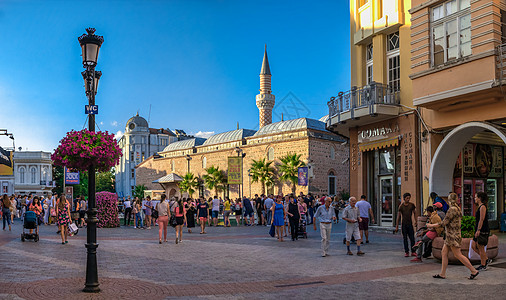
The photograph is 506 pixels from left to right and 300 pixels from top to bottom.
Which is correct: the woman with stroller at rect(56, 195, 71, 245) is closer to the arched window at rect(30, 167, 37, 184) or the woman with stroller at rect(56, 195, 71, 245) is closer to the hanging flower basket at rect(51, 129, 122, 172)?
the hanging flower basket at rect(51, 129, 122, 172)

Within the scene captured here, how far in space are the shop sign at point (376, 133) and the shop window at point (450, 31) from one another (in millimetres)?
3783

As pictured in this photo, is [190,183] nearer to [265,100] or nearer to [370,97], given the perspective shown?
[265,100]

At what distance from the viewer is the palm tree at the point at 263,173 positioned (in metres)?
49.2

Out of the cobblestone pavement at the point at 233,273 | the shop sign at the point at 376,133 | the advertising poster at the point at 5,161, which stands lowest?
the cobblestone pavement at the point at 233,273

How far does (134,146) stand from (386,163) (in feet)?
265

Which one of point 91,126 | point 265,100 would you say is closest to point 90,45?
point 91,126

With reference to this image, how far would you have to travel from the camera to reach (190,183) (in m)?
61.0

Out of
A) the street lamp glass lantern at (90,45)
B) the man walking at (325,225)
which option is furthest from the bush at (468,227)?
the street lamp glass lantern at (90,45)

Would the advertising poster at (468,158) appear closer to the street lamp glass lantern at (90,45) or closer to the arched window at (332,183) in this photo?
the street lamp glass lantern at (90,45)

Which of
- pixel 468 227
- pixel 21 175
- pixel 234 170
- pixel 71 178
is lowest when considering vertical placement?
pixel 468 227

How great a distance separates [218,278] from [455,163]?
1139cm

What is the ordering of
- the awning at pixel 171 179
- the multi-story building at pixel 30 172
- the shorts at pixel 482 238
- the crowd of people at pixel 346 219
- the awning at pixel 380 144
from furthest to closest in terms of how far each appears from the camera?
1. the multi-story building at pixel 30 172
2. the awning at pixel 171 179
3. the awning at pixel 380 144
4. the shorts at pixel 482 238
5. the crowd of people at pixel 346 219

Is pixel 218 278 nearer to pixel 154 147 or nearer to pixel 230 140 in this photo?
pixel 230 140

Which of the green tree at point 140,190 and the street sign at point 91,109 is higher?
the street sign at point 91,109
